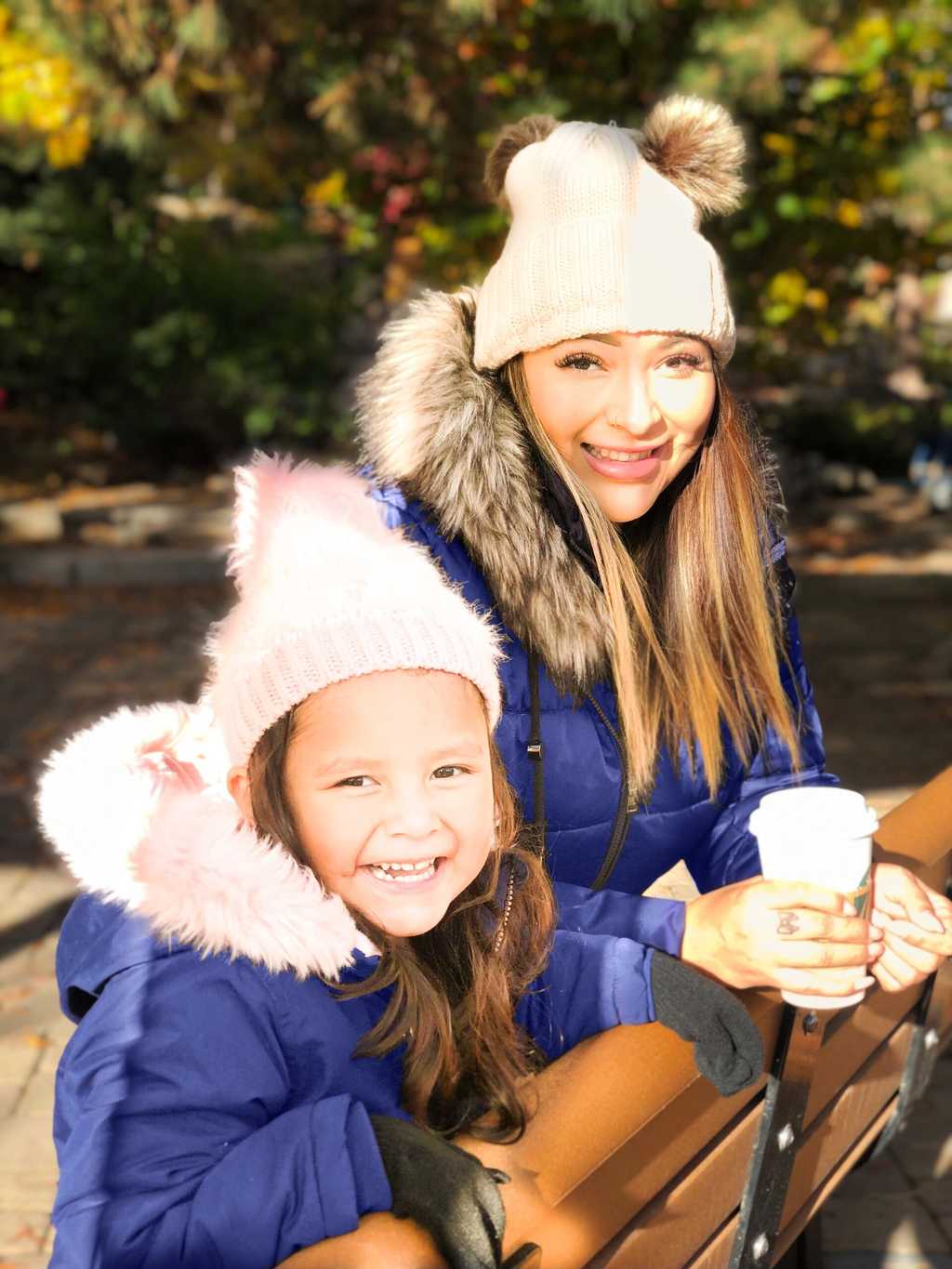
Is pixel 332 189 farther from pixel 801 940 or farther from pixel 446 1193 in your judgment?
pixel 446 1193

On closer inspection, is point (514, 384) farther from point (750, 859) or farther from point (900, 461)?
point (900, 461)

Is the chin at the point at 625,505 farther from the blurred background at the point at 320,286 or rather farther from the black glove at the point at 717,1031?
the blurred background at the point at 320,286

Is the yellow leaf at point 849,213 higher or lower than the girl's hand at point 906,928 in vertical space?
higher

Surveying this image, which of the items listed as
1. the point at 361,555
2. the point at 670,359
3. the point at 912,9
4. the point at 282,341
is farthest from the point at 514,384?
the point at 282,341

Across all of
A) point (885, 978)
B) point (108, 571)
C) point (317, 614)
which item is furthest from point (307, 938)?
point (108, 571)

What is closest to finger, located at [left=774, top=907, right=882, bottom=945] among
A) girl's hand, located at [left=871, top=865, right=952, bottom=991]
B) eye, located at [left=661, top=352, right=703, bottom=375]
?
girl's hand, located at [left=871, top=865, right=952, bottom=991]

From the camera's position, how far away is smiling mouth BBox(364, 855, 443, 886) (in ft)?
5.67

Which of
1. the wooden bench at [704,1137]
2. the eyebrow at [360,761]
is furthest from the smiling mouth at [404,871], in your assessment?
the wooden bench at [704,1137]

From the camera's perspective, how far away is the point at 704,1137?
1.78 meters

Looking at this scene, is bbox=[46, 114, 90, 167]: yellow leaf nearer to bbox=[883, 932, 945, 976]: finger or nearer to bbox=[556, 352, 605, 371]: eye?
bbox=[556, 352, 605, 371]: eye

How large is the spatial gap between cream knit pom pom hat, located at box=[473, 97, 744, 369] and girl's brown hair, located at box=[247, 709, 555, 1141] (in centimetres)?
82

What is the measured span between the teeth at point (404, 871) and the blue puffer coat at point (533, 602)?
0.61 m

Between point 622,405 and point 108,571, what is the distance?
7999mm

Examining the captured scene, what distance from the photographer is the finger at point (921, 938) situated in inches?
83.1
